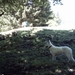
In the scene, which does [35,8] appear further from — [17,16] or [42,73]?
[42,73]

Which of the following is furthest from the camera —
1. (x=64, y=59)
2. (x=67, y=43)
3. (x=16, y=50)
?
(x=67, y=43)

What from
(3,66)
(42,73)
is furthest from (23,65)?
(42,73)

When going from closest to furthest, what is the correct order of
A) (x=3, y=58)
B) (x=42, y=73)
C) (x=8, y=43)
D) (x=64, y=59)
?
1. (x=42, y=73)
2. (x=64, y=59)
3. (x=3, y=58)
4. (x=8, y=43)

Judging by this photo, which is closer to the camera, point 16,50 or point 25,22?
point 16,50

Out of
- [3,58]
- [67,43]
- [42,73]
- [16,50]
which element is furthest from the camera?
[67,43]

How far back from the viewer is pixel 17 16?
36625mm

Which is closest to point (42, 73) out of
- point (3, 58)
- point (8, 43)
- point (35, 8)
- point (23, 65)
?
point (23, 65)

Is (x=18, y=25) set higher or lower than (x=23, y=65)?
lower

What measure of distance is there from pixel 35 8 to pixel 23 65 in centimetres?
2791

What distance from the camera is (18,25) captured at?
37.1 m

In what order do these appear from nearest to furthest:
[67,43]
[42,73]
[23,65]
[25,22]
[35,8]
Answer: [42,73] → [23,65] → [67,43] → [35,8] → [25,22]

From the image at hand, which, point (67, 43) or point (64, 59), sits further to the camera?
point (67, 43)

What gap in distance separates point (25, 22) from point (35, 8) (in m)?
4.34

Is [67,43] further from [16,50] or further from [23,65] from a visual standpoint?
[23,65]
